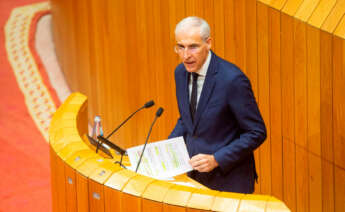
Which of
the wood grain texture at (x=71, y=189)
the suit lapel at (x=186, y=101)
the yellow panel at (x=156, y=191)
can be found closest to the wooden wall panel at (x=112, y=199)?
the yellow panel at (x=156, y=191)

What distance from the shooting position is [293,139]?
3.69 metres

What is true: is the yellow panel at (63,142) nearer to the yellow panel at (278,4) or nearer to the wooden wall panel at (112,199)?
the wooden wall panel at (112,199)

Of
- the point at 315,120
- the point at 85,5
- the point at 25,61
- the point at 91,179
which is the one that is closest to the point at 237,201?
the point at 91,179

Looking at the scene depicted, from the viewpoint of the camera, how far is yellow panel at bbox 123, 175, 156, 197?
2230 mm

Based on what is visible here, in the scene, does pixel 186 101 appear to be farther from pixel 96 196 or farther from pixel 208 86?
pixel 96 196

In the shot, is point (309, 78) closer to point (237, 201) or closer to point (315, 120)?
point (315, 120)

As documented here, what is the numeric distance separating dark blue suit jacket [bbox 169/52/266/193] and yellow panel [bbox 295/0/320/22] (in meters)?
0.87

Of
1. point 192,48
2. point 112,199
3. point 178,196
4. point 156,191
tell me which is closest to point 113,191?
point 112,199

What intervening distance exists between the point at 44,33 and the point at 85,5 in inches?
78.3

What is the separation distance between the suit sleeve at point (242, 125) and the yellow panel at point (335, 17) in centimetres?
81

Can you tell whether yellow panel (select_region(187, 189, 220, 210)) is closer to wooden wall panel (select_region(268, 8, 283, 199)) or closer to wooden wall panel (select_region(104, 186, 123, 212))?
wooden wall panel (select_region(104, 186, 123, 212))

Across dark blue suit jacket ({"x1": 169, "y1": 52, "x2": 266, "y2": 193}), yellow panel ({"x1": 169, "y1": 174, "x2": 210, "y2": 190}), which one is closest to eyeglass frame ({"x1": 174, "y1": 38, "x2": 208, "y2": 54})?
dark blue suit jacket ({"x1": 169, "y1": 52, "x2": 266, "y2": 193})

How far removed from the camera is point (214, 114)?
275cm

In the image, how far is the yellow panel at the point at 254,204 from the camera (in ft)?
6.38
